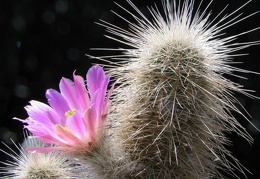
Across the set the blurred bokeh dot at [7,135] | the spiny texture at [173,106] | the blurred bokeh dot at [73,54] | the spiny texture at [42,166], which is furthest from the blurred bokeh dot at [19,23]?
the spiny texture at [173,106]

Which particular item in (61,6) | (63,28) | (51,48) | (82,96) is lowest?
(82,96)

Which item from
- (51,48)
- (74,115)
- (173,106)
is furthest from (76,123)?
(51,48)

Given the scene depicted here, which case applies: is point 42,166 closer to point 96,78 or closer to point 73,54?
point 96,78

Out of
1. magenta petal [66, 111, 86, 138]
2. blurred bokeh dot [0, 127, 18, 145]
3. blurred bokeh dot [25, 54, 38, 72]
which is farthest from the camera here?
blurred bokeh dot [25, 54, 38, 72]

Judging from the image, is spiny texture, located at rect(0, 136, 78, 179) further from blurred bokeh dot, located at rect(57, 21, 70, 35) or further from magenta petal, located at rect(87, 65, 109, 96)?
blurred bokeh dot, located at rect(57, 21, 70, 35)

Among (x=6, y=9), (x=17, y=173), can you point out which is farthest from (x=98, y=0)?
(x=17, y=173)

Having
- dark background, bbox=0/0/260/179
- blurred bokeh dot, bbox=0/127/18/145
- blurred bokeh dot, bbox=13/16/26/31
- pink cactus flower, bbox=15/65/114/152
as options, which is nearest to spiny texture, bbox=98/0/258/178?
pink cactus flower, bbox=15/65/114/152

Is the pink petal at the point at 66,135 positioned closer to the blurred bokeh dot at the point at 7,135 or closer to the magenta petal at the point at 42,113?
the magenta petal at the point at 42,113
